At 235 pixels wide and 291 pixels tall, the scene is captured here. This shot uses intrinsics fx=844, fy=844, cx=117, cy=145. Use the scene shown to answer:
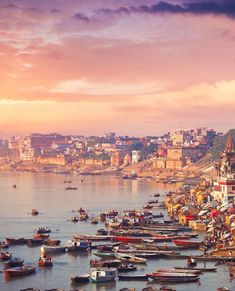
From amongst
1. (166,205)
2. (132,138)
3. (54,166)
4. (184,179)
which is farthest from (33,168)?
(166,205)

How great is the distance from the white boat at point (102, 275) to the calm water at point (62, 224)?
0.66 ft

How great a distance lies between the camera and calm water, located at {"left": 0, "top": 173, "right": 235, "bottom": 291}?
18.0m

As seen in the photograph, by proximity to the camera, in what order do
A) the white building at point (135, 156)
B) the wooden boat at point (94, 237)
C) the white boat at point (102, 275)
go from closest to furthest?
the white boat at point (102, 275) < the wooden boat at point (94, 237) < the white building at point (135, 156)

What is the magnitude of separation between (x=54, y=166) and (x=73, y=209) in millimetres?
61610

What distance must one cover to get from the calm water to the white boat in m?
0.20

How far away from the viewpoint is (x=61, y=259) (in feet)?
69.5

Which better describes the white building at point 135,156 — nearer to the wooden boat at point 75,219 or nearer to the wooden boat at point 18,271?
the wooden boat at point 75,219

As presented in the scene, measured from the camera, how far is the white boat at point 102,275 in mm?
18031

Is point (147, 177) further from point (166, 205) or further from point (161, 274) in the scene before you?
point (161, 274)

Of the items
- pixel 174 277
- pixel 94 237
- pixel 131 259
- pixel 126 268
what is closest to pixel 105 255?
pixel 131 259

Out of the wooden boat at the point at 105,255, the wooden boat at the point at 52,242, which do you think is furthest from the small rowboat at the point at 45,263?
the wooden boat at the point at 52,242

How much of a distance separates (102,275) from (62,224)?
36.4 ft

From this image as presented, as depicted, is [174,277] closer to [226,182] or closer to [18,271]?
[18,271]

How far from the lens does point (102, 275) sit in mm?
18062
